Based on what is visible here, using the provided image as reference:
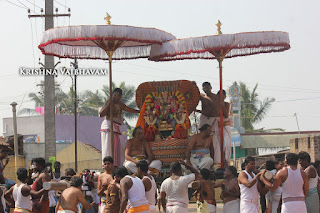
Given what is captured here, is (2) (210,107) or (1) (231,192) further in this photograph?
(2) (210,107)

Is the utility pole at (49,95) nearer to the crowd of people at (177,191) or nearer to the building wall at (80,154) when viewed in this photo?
the crowd of people at (177,191)

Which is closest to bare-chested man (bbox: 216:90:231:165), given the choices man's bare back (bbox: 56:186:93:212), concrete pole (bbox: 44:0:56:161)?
man's bare back (bbox: 56:186:93:212)

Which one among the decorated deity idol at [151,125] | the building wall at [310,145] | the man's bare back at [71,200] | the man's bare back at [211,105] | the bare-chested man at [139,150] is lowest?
the building wall at [310,145]

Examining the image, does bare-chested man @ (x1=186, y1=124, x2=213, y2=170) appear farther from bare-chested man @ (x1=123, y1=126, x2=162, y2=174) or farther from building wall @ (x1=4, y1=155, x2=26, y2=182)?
building wall @ (x1=4, y1=155, x2=26, y2=182)

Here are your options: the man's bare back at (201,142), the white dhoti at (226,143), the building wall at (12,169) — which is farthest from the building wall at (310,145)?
the man's bare back at (201,142)

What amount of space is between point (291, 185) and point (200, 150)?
449 centimetres

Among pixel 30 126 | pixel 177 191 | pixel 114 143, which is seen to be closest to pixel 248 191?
pixel 177 191

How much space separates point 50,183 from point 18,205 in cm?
62

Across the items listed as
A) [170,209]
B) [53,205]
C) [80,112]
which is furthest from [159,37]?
[80,112]

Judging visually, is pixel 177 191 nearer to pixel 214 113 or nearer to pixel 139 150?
pixel 139 150

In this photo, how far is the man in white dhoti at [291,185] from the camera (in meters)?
10.0

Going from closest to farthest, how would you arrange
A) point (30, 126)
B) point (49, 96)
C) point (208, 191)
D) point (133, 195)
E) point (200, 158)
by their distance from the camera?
point (133, 195) < point (208, 191) < point (200, 158) < point (49, 96) < point (30, 126)

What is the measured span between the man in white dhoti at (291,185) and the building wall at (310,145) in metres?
22.2

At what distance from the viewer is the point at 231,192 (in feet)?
35.8
